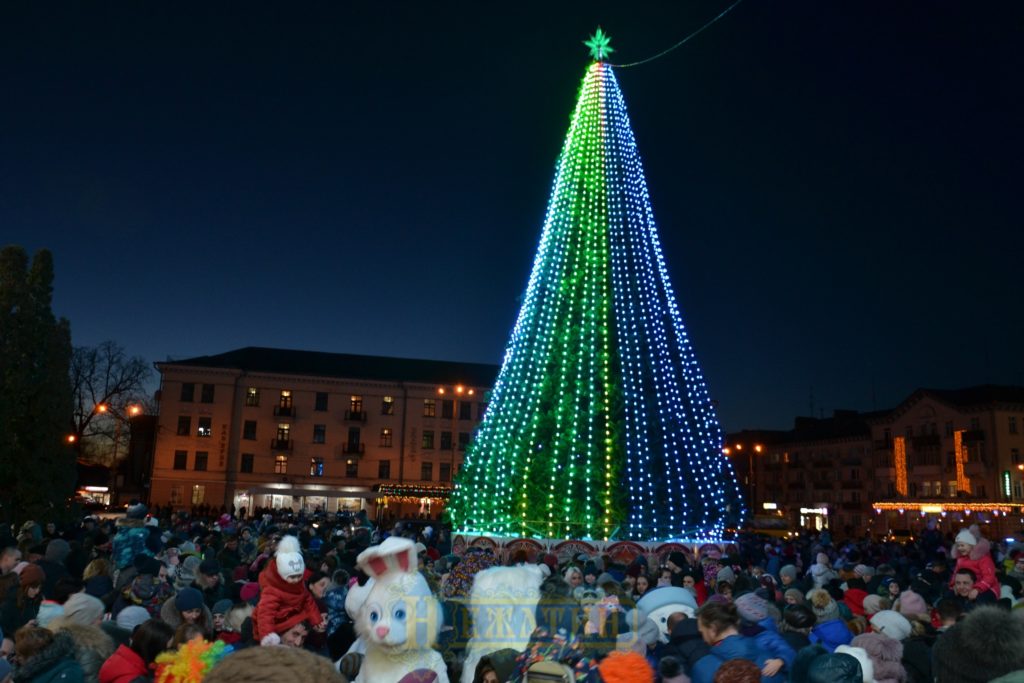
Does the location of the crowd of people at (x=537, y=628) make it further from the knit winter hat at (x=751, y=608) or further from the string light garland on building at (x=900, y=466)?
the string light garland on building at (x=900, y=466)

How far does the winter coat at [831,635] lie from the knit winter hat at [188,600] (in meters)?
4.90


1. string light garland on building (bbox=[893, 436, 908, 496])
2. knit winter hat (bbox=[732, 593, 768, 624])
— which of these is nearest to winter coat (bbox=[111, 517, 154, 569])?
knit winter hat (bbox=[732, 593, 768, 624])

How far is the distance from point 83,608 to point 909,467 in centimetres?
6434

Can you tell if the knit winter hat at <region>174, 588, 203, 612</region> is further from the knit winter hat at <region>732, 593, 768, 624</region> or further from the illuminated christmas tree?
the illuminated christmas tree

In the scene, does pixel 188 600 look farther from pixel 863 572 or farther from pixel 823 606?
pixel 863 572

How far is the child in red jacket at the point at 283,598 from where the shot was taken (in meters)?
6.19

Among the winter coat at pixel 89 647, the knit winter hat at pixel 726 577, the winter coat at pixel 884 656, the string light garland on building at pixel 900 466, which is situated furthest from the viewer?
the string light garland on building at pixel 900 466

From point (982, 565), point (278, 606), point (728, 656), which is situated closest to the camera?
point (728, 656)

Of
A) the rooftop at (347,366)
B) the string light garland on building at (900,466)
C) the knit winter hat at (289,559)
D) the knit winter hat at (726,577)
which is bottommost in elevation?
the knit winter hat at (726,577)

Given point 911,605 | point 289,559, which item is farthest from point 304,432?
point 911,605

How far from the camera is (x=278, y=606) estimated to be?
20.6 feet

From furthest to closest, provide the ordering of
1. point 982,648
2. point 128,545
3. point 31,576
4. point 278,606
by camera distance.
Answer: point 128,545 → point 31,576 → point 278,606 → point 982,648

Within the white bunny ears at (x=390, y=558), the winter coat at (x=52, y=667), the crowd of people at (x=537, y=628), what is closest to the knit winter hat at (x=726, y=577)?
the crowd of people at (x=537, y=628)

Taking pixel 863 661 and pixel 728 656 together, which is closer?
pixel 863 661
